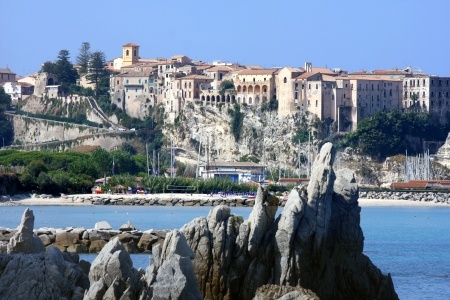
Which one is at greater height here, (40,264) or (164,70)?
(164,70)

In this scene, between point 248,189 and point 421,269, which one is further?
point 248,189

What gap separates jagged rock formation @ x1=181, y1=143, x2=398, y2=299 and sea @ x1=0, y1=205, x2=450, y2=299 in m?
5.85

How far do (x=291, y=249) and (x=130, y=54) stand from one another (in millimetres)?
124826

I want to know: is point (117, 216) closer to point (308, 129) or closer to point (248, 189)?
point (248, 189)

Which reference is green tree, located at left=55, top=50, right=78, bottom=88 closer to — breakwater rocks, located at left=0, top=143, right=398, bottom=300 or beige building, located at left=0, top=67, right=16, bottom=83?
beige building, located at left=0, top=67, right=16, bottom=83

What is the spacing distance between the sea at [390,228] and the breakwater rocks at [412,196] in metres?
3.87

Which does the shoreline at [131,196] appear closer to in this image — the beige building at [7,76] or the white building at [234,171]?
the white building at [234,171]

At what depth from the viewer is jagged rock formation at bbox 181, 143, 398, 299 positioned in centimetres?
1903

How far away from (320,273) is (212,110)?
9892cm

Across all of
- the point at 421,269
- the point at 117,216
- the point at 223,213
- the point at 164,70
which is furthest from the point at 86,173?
the point at 223,213

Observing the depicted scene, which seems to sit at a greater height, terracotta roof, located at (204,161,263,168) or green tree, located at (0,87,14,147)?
green tree, located at (0,87,14,147)

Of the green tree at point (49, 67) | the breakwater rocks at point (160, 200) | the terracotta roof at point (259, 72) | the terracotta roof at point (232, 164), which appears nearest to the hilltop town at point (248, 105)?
the terracotta roof at point (259, 72)

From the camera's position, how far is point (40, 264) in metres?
15.5

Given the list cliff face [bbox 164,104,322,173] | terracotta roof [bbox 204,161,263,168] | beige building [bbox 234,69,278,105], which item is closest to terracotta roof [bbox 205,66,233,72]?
beige building [bbox 234,69,278,105]
